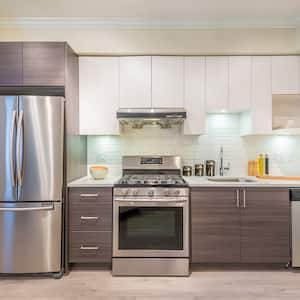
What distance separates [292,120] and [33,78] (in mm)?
2960

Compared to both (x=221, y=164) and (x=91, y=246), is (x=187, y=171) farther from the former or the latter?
(x=91, y=246)

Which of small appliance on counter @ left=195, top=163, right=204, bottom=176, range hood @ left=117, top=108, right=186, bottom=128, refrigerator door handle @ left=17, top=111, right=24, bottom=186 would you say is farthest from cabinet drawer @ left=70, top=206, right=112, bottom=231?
small appliance on counter @ left=195, top=163, right=204, bottom=176

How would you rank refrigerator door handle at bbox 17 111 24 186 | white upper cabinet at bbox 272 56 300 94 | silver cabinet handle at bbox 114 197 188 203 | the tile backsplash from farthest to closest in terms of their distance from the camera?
the tile backsplash, white upper cabinet at bbox 272 56 300 94, silver cabinet handle at bbox 114 197 188 203, refrigerator door handle at bbox 17 111 24 186

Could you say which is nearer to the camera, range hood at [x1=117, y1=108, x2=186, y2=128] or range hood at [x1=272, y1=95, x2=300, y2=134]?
range hood at [x1=117, y1=108, x2=186, y2=128]

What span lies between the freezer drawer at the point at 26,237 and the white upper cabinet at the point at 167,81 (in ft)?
5.42

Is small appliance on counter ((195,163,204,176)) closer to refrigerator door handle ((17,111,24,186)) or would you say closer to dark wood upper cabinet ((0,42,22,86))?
refrigerator door handle ((17,111,24,186))

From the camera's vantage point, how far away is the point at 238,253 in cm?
250

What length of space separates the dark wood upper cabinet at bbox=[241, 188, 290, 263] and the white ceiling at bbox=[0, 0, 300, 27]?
1.86 metres

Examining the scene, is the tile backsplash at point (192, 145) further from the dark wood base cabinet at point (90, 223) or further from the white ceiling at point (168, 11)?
the white ceiling at point (168, 11)

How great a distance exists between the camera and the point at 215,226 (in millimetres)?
2504

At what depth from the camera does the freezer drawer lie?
2.36 m

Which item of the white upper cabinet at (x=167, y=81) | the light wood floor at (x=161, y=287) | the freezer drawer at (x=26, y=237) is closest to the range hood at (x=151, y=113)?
the white upper cabinet at (x=167, y=81)

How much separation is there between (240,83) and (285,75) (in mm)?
518

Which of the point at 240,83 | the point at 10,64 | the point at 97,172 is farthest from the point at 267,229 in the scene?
the point at 10,64
